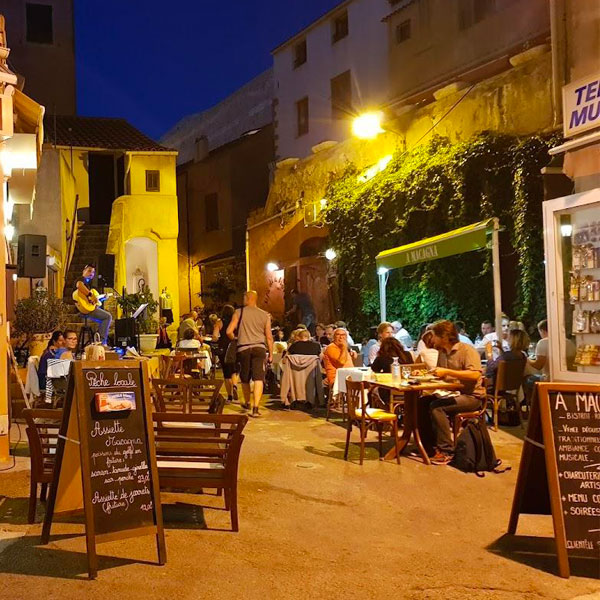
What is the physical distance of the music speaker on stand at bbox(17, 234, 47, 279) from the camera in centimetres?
1163

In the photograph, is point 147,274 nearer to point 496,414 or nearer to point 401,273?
point 401,273

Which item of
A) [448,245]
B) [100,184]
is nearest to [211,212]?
[100,184]

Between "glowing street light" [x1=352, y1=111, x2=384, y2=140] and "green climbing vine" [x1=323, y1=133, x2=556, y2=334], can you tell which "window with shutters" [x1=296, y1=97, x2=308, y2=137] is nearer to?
"green climbing vine" [x1=323, y1=133, x2=556, y2=334]

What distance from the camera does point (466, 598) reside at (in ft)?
12.5

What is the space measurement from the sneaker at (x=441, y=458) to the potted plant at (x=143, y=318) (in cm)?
1114

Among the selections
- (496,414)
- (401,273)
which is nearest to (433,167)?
(401,273)

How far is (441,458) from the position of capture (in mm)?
7184

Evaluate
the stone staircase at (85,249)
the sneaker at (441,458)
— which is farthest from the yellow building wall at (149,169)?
the sneaker at (441,458)

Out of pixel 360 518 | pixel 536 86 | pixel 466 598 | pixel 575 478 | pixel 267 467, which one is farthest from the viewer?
pixel 536 86

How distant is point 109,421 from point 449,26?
52.2 feet

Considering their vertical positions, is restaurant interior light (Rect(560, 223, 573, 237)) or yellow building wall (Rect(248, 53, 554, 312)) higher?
yellow building wall (Rect(248, 53, 554, 312))

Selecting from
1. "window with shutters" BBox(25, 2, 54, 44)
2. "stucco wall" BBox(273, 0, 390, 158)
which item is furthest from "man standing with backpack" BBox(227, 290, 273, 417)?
"window with shutters" BBox(25, 2, 54, 44)

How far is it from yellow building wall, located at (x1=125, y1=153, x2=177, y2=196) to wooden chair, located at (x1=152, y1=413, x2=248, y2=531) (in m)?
21.0

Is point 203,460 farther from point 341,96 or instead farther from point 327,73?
point 327,73
